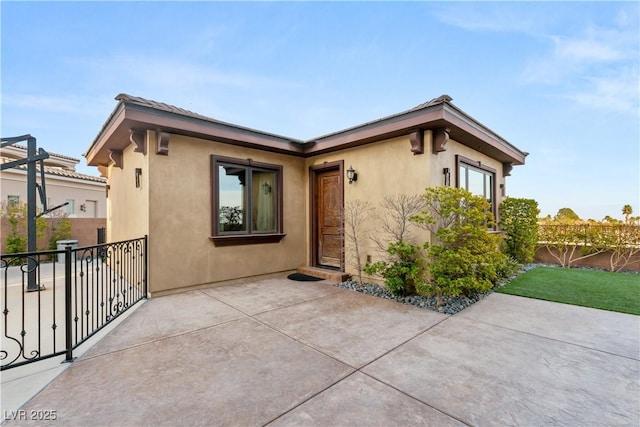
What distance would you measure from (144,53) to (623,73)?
13.0 metres

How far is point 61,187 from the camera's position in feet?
41.8

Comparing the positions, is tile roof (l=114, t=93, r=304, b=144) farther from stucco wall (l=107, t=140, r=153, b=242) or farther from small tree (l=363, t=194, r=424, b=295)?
A: small tree (l=363, t=194, r=424, b=295)

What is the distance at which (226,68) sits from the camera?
9383 millimetres

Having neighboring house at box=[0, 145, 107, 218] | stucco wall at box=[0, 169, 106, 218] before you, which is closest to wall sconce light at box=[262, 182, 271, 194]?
neighboring house at box=[0, 145, 107, 218]

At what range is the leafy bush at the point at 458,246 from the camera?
420 cm

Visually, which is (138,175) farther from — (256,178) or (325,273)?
(325,273)

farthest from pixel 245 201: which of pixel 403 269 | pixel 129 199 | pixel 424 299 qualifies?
pixel 424 299

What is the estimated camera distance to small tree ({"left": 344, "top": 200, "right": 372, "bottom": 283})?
5.73 m

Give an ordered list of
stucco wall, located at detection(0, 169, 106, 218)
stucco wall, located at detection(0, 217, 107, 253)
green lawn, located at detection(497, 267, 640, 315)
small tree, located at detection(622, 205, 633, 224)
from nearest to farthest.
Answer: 1. green lawn, located at detection(497, 267, 640, 315)
2. small tree, located at detection(622, 205, 633, 224)
3. stucco wall, located at detection(0, 217, 107, 253)
4. stucco wall, located at detection(0, 169, 106, 218)

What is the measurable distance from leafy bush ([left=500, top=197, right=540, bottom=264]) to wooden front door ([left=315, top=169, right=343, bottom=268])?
16.1 feet

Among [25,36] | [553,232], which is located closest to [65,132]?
[25,36]

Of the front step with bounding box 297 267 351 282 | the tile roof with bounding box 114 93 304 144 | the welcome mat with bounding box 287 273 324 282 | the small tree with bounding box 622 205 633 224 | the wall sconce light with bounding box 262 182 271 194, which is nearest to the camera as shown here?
the tile roof with bounding box 114 93 304 144

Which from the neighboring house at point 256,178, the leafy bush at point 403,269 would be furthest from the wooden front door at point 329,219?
the leafy bush at point 403,269

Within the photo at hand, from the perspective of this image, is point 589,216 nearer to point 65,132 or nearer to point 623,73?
point 623,73
